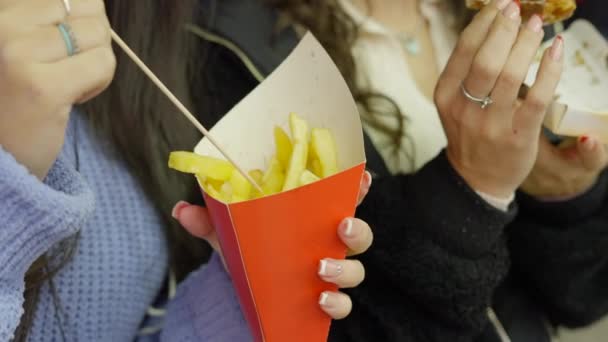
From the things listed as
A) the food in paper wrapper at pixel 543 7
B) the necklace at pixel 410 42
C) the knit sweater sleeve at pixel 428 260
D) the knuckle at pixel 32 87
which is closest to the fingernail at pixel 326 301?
the knit sweater sleeve at pixel 428 260

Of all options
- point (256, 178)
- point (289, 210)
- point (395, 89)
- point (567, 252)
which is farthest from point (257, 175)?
point (567, 252)

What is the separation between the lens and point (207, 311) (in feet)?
2.70

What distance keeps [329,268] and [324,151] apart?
0.12 metres

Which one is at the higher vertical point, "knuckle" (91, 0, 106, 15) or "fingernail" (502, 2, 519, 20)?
"knuckle" (91, 0, 106, 15)

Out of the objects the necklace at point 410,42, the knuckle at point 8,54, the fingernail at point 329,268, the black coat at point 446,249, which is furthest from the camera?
the necklace at point 410,42

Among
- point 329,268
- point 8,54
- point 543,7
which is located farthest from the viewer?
point 543,7

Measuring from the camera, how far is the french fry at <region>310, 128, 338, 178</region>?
661 mm

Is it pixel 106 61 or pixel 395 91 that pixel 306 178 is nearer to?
pixel 106 61

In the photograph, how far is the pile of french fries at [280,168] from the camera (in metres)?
0.63

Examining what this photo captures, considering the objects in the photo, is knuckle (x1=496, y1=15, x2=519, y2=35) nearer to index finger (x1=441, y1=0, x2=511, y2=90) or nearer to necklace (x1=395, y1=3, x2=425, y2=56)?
index finger (x1=441, y1=0, x2=511, y2=90)

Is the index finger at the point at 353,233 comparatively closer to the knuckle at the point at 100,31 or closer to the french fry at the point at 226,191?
the french fry at the point at 226,191

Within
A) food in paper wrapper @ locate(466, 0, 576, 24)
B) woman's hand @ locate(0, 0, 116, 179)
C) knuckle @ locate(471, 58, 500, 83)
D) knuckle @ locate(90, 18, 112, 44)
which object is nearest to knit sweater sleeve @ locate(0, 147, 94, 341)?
woman's hand @ locate(0, 0, 116, 179)

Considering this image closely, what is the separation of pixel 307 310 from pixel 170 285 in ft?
1.29

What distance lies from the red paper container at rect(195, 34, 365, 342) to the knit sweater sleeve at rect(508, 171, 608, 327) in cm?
49
